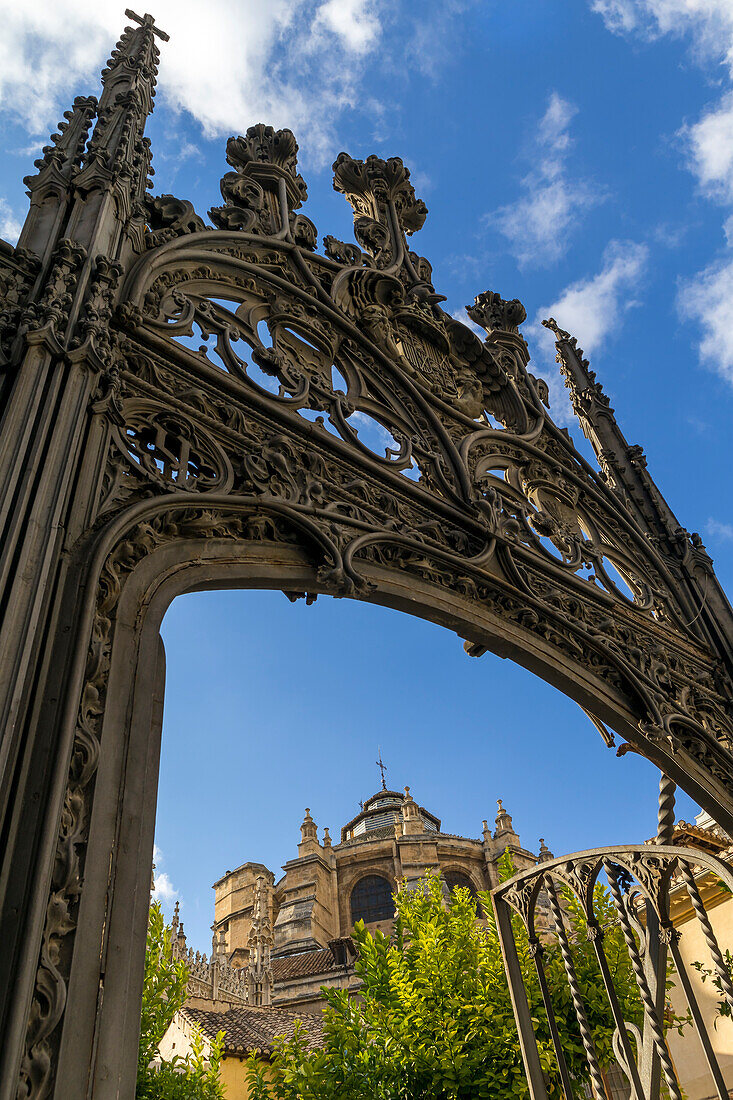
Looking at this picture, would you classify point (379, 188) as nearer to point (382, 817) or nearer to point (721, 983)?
point (721, 983)

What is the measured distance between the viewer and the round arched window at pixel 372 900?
45.1m

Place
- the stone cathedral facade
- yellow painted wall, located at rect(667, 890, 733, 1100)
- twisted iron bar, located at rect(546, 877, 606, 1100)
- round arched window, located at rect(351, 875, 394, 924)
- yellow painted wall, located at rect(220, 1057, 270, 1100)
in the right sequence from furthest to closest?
round arched window, located at rect(351, 875, 394, 924)
the stone cathedral facade
yellow painted wall, located at rect(220, 1057, 270, 1100)
yellow painted wall, located at rect(667, 890, 733, 1100)
twisted iron bar, located at rect(546, 877, 606, 1100)

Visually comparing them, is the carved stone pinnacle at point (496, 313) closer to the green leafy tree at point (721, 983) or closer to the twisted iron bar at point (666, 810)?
the twisted iron bar at point (666, 810)

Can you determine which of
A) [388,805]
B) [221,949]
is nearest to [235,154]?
[221,949]

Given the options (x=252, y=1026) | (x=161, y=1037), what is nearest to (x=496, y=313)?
(x=161, y=1037)

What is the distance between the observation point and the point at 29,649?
8.04 feet

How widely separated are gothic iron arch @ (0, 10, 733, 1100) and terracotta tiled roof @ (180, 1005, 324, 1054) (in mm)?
18234

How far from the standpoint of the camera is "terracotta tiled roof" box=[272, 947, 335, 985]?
116ft

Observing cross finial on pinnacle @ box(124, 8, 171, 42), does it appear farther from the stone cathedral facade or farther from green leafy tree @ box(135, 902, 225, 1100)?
the stone cathedral facade

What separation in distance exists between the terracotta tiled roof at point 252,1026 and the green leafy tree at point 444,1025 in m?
9.00

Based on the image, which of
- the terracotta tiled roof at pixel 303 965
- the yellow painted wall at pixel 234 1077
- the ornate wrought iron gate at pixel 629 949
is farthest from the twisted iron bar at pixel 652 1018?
the terracotta tiled roof at pixel 303 965

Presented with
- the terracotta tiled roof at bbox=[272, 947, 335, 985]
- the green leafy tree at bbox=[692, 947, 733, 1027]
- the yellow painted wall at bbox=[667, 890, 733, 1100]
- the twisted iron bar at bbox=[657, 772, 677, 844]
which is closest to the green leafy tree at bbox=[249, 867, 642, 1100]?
the green leafy tree at bbox=[692, 947, 733, 1027]

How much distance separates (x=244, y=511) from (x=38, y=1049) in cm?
226

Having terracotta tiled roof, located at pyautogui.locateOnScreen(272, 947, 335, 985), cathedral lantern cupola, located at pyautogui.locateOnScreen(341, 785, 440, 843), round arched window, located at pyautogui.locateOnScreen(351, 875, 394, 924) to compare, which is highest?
cathedral lantern cupola, located at pyautogui.locateOnScreen(341, 785, 440, 843)
